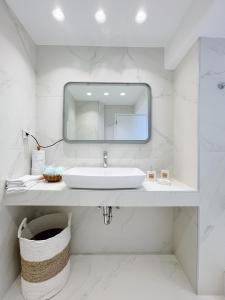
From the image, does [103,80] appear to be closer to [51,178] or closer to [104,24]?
[104,24]

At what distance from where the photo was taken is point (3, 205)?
1.35 m

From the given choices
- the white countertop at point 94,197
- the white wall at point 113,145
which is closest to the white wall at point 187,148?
the white wall at point 113,145

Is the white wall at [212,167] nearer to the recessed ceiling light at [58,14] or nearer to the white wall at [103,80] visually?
the white wall at [103,80]

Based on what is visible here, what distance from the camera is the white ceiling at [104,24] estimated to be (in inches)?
52.5

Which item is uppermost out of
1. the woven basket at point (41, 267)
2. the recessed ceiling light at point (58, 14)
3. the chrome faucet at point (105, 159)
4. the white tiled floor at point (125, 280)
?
the recessed ceiling light at point (58, 14)

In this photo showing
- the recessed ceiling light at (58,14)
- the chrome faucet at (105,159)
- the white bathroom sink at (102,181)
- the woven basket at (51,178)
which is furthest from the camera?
the chrome faucet at (105,159)

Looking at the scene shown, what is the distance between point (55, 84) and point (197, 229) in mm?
1939

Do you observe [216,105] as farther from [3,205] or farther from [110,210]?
[3,205]

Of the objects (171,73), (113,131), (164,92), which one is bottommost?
(113,131)

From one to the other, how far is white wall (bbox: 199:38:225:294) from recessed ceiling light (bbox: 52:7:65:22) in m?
1.17

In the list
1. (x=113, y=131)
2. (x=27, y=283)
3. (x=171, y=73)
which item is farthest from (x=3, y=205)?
(x=171, y=73)

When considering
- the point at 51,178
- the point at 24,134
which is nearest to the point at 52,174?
the point at 51,178

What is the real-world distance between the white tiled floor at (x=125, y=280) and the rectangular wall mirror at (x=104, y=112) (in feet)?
4.12

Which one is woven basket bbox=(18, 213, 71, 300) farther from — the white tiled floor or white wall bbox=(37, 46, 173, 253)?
white wall bbox=(37, 46, 173, 253)
